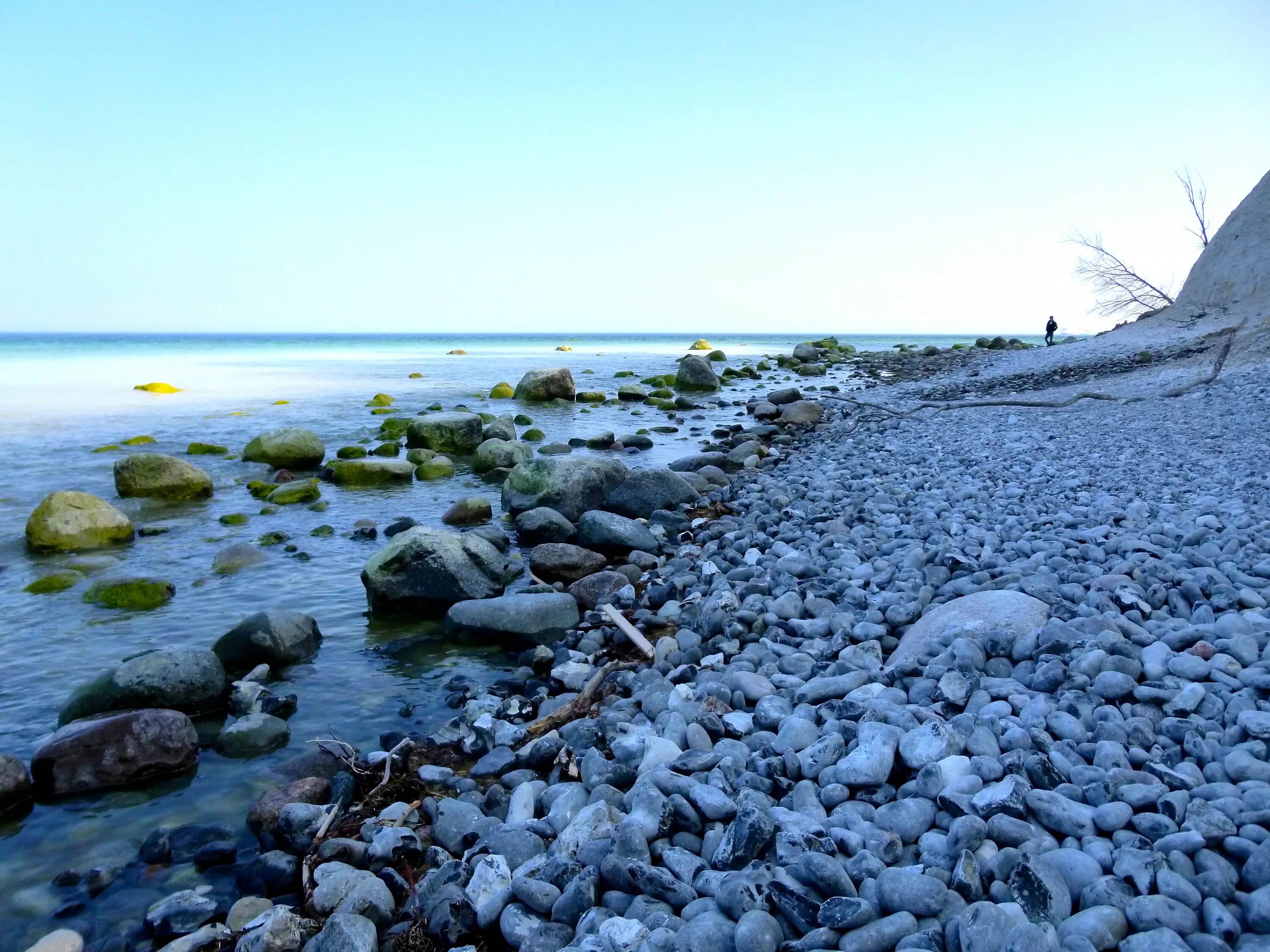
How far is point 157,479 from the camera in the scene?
29.0 ft

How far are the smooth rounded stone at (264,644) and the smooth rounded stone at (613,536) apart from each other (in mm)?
2554

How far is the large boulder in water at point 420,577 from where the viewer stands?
5.39 m

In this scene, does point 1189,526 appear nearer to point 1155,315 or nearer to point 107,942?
point 107,942

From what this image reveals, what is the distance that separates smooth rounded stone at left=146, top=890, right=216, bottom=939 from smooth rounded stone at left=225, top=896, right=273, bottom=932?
0.07 meters

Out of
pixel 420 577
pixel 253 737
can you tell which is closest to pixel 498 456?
pixel 420 577

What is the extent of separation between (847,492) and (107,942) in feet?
19.3

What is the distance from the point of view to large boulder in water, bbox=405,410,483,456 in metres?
12.0

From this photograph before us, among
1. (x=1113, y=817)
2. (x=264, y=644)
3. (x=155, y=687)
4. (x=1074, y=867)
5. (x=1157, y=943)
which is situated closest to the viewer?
(x=1157, y=943)

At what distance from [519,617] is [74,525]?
15.7ft

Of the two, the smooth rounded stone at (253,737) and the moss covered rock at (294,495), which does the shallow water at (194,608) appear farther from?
the moss covered rock at (294,495)

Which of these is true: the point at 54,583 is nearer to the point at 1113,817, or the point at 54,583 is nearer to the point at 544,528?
the point at 544,528

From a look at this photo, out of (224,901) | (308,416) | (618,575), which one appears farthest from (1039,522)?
(308,416)

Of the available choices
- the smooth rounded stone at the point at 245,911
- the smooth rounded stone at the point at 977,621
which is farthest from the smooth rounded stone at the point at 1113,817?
the smooth rounded stone at the point at 245,911

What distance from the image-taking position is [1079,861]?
1817 millimetres
